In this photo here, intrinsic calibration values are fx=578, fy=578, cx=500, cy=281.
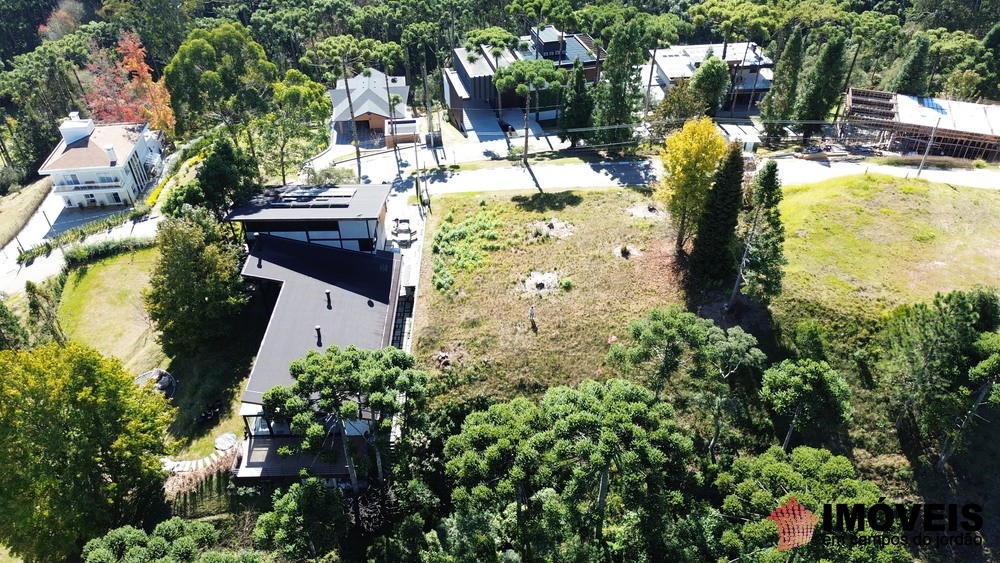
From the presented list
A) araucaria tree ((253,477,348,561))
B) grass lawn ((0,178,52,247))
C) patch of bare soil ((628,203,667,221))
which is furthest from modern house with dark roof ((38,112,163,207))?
patch of bare soil ((628,203,667,221))

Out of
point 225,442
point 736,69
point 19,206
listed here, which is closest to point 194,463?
point 225,442

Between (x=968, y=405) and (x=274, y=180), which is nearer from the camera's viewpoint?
(x=968, y=405)

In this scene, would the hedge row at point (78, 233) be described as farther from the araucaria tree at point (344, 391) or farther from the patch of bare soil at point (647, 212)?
the patch of bare soil at point (647, 212)

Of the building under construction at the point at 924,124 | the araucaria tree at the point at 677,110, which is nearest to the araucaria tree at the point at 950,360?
the araucaria tree at the point at 677,110

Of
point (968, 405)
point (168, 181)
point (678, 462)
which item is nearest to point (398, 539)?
point (678, 462)

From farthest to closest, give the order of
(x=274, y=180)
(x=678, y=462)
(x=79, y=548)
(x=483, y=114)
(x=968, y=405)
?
(x=483, y=114)
(x=274, y=180)
(x=79, y=548)
(x=968, y=405)
(x=678, y=462)

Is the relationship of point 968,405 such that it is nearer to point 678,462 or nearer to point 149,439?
point 678,462
